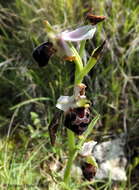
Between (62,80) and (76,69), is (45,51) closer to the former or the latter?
(76,69)

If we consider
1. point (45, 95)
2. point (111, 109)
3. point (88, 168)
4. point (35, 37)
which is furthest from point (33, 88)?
point (88, 168)

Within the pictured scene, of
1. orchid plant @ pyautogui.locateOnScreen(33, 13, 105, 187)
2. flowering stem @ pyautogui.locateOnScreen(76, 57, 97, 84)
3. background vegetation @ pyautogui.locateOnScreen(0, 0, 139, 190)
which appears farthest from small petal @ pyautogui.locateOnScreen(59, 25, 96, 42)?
background vegetation @ pyautogui.locateOnScreen(0, 0, 139, 190)

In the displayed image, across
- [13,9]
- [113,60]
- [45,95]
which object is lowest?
[45,95]

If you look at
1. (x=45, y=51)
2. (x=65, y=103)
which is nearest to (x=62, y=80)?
(x=65, y=103)

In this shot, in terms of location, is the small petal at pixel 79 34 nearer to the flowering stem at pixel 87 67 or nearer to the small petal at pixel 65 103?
the flowering stem at pixel 87 67

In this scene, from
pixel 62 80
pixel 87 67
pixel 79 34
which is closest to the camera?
pixel 79 34

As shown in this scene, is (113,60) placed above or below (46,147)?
above

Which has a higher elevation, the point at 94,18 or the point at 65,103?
the point at 94,18

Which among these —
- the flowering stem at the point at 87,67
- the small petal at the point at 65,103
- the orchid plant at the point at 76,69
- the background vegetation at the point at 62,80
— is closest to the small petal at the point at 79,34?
the orchid plant at the point at 76,69

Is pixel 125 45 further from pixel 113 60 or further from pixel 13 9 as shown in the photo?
pixel 13 9
